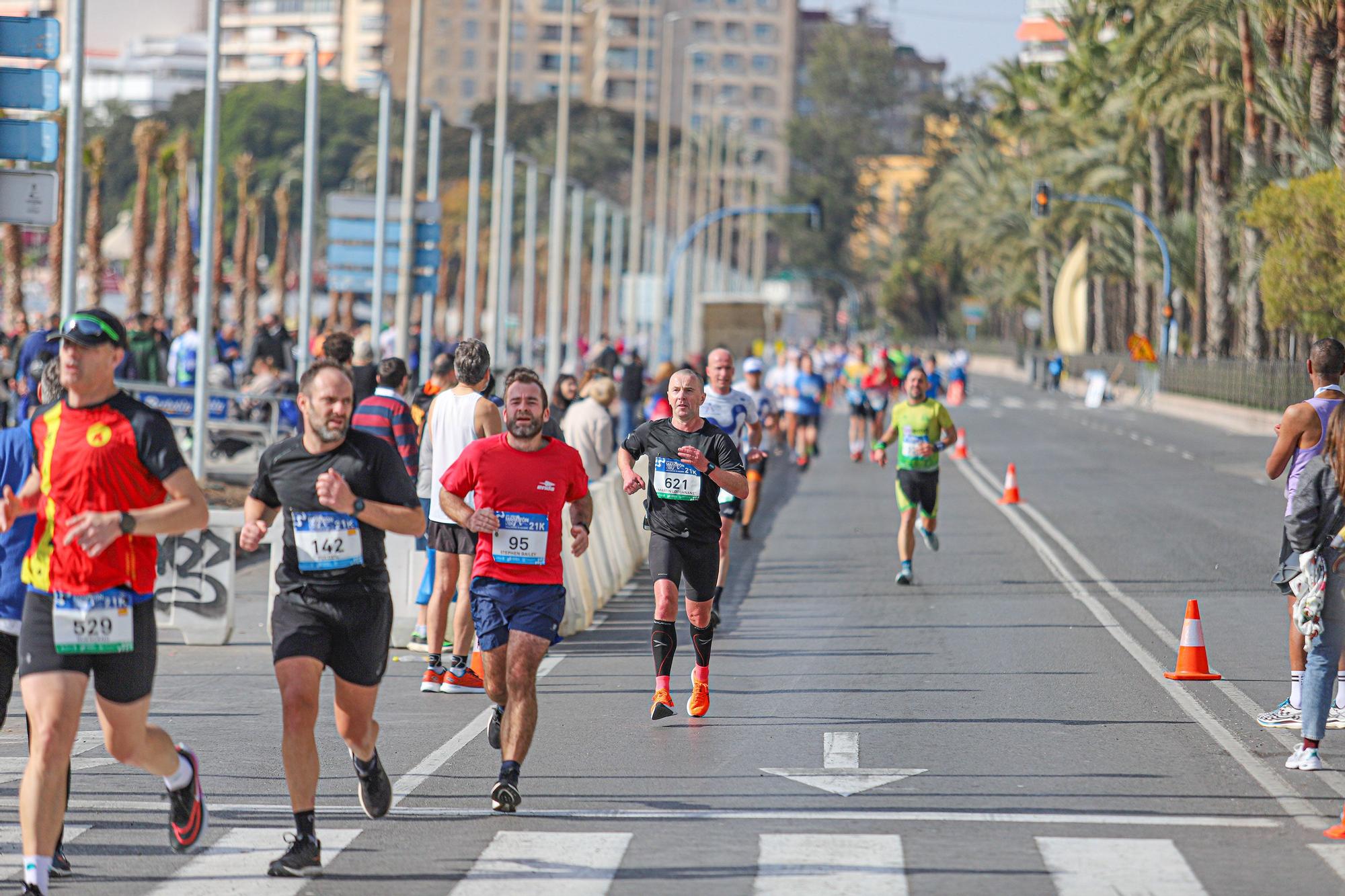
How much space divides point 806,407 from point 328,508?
24.8 meters

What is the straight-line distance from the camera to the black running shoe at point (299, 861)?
7.07 meters

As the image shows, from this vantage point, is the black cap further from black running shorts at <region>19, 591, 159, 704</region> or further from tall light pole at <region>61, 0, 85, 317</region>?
tall light pole at <region>61, 0, 85, 317</region>

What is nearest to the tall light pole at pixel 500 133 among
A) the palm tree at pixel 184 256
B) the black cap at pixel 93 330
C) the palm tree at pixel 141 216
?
the palm tree at pixel 184 256

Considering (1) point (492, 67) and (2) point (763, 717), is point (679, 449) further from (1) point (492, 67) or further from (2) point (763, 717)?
(1) point (492, 67)

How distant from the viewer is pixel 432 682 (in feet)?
38.6

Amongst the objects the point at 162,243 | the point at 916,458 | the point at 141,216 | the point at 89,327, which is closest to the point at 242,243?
the point at 162,243

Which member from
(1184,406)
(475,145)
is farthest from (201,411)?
(1184,406)

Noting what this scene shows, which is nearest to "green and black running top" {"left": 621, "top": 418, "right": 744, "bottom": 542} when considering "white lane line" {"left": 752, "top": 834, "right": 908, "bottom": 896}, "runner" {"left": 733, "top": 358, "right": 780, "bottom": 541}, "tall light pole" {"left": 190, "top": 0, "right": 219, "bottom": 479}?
"white lane line" {"left": 752, "top": 834, "right": 908, "bottom": 896}

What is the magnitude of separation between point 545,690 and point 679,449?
2167 mm

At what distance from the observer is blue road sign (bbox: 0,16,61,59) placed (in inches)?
580

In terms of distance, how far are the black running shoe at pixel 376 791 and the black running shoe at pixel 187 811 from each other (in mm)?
668

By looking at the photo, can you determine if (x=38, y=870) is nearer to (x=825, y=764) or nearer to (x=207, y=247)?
(x=825, y=764)

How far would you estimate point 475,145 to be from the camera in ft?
149

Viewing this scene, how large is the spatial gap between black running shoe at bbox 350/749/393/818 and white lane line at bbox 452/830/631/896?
Answer: 1.44 ft
